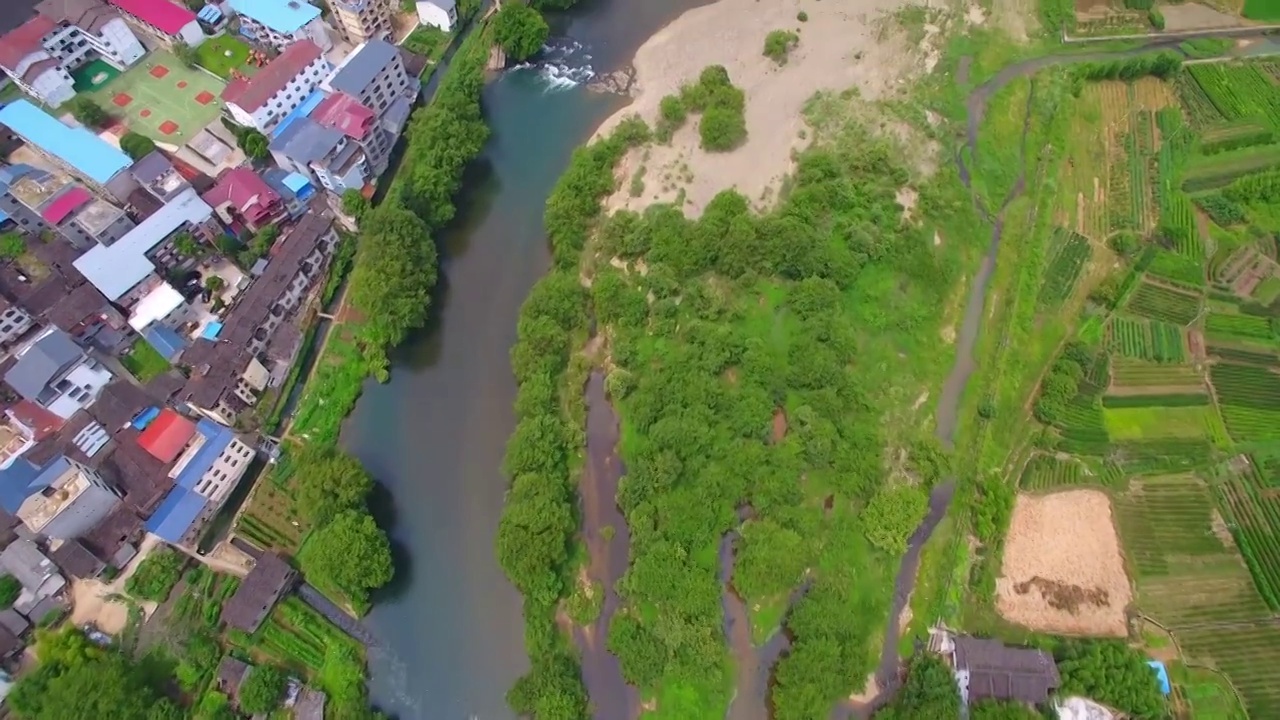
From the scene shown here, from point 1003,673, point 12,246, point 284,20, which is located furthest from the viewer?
point 284,20

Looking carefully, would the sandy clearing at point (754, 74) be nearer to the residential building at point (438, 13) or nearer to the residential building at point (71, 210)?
the residential building at point (438, 13)

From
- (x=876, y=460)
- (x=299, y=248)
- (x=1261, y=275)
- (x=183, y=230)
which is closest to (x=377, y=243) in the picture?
(x=299, y=248)

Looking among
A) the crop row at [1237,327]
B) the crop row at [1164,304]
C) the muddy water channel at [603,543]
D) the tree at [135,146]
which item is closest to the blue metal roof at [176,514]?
the muddy water channel at [603,543]

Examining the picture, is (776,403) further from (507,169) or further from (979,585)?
(507,169)

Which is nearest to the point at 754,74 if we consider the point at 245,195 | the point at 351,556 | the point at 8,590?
the point at 245,195

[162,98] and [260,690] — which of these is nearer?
[260,690]

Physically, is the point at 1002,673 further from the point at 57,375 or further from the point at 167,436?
the point at 57,375

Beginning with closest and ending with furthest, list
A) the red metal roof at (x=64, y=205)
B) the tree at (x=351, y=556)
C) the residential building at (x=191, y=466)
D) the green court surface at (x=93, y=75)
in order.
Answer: the tree at (x=351, y=556) < the residential building at (x=191, y=466) < the red metal roof at (x=64, y=205) < the green court surface at (x=93, y=75)
